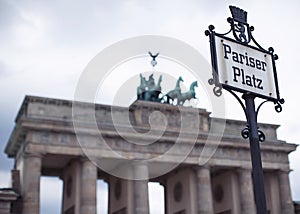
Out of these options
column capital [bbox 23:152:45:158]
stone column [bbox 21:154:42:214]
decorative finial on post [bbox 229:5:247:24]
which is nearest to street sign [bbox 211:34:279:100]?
decorative finial on post [bbox 229:5:247:24]

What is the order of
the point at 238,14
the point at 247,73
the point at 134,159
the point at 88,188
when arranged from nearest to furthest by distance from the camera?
the point at 247,73 < the point at 238,14 < the point at 88,188 < the point at 134,159

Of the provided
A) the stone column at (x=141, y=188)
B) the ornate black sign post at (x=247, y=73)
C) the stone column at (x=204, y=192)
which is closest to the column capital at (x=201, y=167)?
the stone column at (x=204, y=192)

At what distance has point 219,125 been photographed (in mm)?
46469

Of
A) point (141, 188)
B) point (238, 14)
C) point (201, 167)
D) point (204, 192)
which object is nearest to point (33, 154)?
point (141, 188)

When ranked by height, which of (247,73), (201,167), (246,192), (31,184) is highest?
(201,167)

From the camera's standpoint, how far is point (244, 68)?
23.5 feet

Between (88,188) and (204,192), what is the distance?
10249 mm

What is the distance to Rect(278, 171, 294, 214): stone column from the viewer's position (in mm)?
45531

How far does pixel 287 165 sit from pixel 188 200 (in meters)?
10.9

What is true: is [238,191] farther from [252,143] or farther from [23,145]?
[252,143]

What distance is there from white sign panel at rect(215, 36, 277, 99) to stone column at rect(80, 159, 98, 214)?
1253 inches

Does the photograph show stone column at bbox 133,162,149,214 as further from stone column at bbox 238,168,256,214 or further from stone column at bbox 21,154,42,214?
stone column at bbox 238,168,256,214

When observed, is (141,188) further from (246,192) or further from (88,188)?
(246,192)

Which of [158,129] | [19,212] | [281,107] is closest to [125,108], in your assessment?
[158,129]
